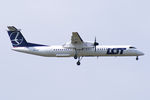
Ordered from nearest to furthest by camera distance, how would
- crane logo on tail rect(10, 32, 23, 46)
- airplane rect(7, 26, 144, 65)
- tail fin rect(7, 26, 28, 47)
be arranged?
airplane rect(7, 26, 144, 65), tail fin rect(7, 26, 28, 47), crane logo on tail rect(10, 32, 23, 46)

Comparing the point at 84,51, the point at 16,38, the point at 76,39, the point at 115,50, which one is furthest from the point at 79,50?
the point at 16,38

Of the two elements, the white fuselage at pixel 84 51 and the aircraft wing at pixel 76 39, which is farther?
the white fuselage at pixel 84 51

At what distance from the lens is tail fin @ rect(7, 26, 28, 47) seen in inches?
2519

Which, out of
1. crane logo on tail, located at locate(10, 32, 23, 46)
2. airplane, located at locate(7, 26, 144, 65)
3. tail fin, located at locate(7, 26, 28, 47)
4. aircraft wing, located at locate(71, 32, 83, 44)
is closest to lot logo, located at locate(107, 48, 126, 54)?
airplane, located at locate(7, 26, 144, 65)

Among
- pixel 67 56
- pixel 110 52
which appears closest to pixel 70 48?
pixel 67 56

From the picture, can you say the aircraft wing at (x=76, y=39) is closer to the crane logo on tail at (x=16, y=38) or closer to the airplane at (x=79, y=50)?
the airplane at (x=79, y=50)

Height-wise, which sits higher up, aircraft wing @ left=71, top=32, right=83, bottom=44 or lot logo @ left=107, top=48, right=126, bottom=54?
aircraft wing @ left=71, top=32, right=83, bottom=44

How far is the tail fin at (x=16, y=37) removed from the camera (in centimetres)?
6397

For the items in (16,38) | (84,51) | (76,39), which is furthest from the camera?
(16,38)

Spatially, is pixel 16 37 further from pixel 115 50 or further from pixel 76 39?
pixel 115 50

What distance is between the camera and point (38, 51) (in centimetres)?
6284

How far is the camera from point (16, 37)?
2539 inches

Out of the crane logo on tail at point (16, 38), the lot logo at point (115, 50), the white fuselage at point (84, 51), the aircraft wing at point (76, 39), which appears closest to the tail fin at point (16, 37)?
the crane logo on tail at point (16, 38)

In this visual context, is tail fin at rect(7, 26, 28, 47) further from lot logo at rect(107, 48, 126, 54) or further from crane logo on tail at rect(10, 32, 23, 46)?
lot logo at rect(107, 48, 126, 54)
